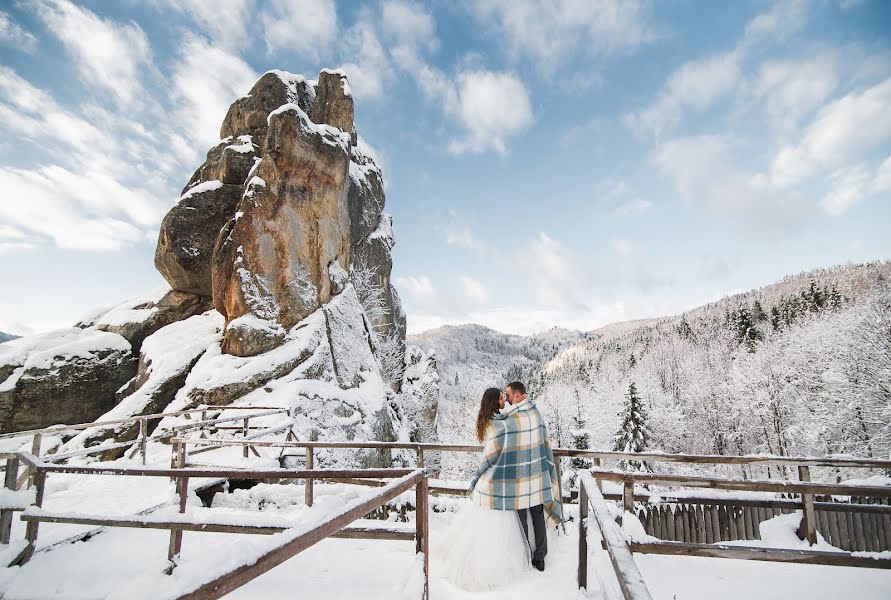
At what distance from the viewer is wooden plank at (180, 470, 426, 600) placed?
49.7 inches

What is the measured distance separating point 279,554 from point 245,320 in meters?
17.7

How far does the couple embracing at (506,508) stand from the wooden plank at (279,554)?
76.2 inches

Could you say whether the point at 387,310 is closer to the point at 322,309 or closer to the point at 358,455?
the point at 322,309

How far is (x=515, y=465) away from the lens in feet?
13.5

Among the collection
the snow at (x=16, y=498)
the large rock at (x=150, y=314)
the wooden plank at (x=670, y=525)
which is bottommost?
the wooden plank at (x=670, y=525)

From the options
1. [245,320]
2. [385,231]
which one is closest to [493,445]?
[245,320]

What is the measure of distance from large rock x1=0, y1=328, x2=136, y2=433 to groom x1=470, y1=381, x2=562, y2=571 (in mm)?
23079

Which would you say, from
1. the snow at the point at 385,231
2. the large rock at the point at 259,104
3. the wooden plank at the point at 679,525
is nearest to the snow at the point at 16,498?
the wooden plank at the point at 679,525

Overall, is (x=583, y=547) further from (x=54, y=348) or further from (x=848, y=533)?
(x=54, y=348)

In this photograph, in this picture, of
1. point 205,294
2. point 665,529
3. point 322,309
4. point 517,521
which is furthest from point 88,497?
point 205,294

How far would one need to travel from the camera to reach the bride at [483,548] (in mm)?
3842

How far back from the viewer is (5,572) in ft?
13.4

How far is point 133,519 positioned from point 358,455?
12508 millimetres

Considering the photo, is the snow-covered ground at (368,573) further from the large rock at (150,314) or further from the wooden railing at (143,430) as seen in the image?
the large rock at (150,314)
